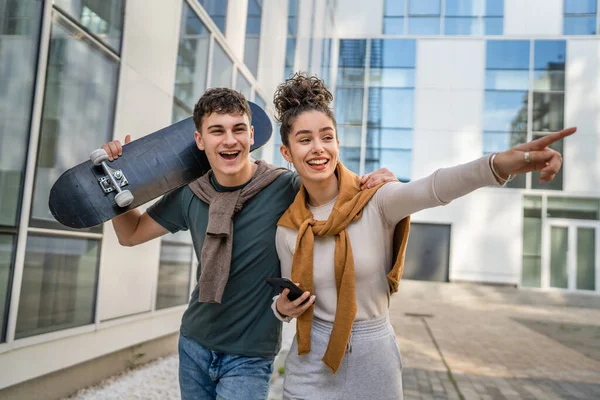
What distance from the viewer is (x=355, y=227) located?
204cm

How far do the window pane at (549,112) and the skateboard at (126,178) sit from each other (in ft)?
61.3

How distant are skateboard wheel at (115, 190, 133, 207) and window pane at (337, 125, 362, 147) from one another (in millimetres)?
17933

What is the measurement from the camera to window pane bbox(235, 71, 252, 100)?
817cm

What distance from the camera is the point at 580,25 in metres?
19.2

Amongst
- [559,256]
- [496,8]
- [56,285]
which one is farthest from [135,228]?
[496,8]

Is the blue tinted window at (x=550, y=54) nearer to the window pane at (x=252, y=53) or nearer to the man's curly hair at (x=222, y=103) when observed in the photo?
the window pane at (x=252, y=53)

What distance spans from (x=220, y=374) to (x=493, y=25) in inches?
807

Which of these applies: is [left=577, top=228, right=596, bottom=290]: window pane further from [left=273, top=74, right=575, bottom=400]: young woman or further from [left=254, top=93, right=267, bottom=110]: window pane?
[left=273, top=74, right=575, bottom=400]: young woman

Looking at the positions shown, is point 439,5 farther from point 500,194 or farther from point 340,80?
point 500,194

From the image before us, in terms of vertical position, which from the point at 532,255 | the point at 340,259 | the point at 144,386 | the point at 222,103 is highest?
the point at 222,103

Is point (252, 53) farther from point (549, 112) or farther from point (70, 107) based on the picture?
point (549, 112)

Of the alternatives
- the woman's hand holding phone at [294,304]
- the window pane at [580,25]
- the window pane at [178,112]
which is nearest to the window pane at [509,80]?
the window pane at [580,25]

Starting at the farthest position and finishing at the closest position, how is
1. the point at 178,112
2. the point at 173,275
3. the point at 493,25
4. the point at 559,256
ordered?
1. the point at 493,25
2. the point at 559,256
3. the point at 173,275
4. the point at 178,112

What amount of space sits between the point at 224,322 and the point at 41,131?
2243 millimetres
